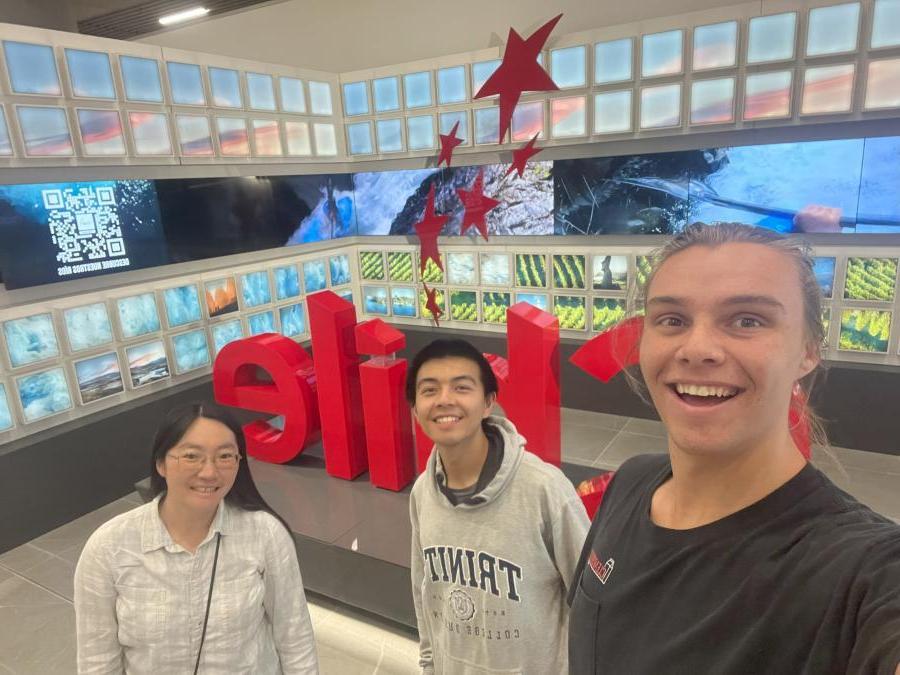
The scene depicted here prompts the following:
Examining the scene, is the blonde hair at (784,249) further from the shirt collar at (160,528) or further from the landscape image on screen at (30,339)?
the landscape image on screen at (30,339)

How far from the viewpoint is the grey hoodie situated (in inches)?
54.0

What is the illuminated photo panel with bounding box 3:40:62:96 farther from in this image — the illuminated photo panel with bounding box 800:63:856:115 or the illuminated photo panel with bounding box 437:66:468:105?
the illuminated photo panel with bounding box 800:63:856:115

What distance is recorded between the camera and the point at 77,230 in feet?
11.2

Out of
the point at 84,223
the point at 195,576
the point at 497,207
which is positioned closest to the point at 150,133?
the point at 84,223

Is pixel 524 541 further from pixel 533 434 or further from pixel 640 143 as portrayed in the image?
pixel 640 143

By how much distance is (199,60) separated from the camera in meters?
3.94

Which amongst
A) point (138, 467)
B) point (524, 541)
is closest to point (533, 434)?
point (524, 541)

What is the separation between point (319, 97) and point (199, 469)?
4210 millimetres

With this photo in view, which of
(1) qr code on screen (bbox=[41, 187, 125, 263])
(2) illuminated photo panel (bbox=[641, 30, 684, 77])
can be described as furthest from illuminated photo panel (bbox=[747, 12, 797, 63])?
(1) qr code on screen (bbox=[41, 187, 125, 263])

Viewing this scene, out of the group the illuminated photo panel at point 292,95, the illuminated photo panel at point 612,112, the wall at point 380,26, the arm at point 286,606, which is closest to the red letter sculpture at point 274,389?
the arm at point 286,606

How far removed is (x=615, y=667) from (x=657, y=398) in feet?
1.31

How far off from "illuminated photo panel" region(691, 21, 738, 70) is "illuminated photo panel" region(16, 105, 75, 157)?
152 inches

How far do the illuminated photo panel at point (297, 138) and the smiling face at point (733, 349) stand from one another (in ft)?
14.6

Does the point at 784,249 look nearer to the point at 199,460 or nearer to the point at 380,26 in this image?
the point at 199,460
